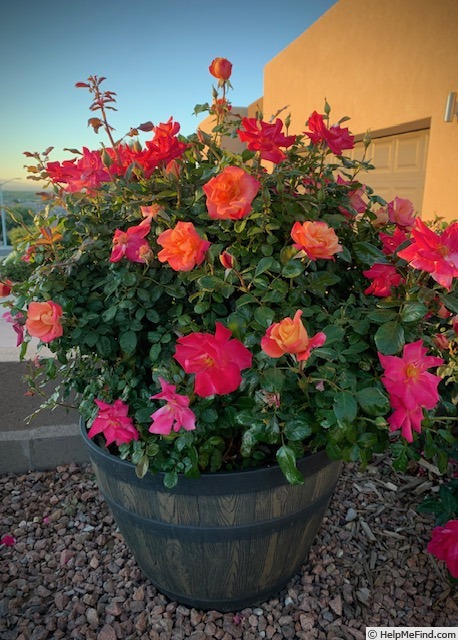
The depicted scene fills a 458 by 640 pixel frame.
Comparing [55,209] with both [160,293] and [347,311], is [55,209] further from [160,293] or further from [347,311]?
[347,311]

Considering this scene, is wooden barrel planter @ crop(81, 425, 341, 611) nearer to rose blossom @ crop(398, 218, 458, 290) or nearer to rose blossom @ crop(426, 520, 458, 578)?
rose blossom @ crop(426, 520, 458, 578)

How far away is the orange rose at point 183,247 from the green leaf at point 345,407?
1.39 feet

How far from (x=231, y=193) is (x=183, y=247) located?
0.52ft

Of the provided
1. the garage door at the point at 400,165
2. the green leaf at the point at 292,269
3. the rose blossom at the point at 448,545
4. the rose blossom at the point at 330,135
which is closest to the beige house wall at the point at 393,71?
the garage door at the point at 400,165

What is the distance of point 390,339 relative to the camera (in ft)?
3.80

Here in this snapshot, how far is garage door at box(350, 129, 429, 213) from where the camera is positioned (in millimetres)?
5121

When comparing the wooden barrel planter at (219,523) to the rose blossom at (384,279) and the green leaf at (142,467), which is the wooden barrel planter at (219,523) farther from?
the rose blossom at (384,279)

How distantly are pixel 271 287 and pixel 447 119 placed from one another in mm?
4032

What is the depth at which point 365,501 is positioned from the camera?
2.18 m

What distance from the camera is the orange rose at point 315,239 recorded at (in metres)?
1.17

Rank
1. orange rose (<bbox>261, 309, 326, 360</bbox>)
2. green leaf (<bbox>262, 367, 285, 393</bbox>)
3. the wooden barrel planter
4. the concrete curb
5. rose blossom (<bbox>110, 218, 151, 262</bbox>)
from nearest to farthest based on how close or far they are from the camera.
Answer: orange rose (<bbox>261, 309, 326, 360</bbox>) < green leaf (<bbox>262, 367, 285, 393</bbox>) < rose blossom (<bbox>110, 218, 151, 262</bbox>) < the wooden barrel planter < the concrete curb

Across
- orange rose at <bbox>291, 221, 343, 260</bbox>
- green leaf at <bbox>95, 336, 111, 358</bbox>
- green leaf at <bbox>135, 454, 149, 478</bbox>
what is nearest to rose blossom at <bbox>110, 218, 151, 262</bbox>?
green leaf at <bbox>95, 336, 111, 358</bbox>

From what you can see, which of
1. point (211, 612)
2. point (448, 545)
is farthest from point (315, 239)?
A: point (211, 612)

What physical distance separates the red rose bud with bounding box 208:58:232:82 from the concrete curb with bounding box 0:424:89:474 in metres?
1.61
